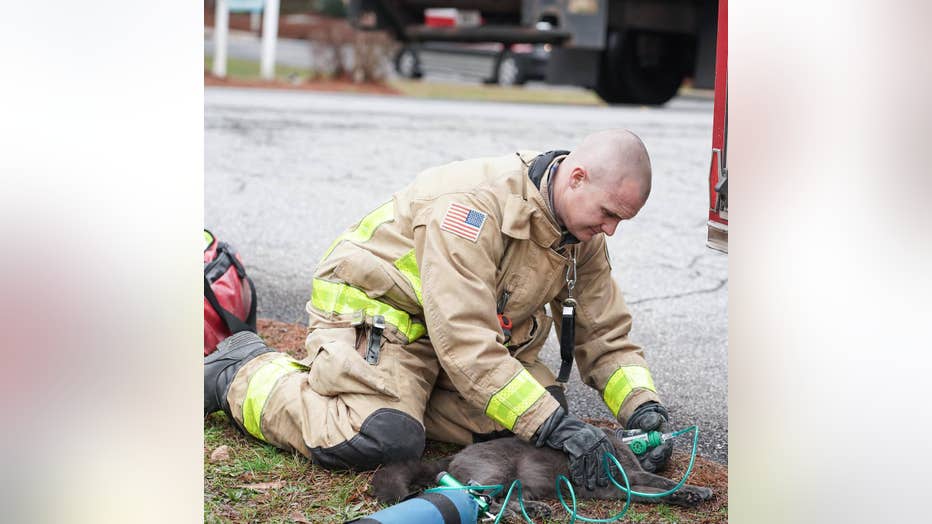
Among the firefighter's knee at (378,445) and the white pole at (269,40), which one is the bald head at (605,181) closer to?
the firefighter's knee at (378,445)

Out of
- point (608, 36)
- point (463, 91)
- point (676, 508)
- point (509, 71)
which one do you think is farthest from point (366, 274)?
point (509, 71)

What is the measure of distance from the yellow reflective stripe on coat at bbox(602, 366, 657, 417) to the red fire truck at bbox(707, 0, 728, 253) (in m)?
0.66

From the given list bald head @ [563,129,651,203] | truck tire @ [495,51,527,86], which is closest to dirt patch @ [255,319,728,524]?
bald head @ [563,129,651,203]

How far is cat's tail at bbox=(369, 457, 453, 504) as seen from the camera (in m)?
2.84

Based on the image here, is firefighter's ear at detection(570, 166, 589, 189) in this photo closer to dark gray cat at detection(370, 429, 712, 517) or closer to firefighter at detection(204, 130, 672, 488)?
firefighter at detection(204, 130, 672, 488)

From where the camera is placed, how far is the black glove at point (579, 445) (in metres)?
2.86

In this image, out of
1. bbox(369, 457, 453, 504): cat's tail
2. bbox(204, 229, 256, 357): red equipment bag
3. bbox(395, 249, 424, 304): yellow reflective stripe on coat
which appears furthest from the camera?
bbox(204, 229, 256, 357): red equipment bag

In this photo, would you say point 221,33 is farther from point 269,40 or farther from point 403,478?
point 403,478

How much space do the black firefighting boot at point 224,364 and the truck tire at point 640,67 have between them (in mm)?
8359

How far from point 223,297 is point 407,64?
13966 mm

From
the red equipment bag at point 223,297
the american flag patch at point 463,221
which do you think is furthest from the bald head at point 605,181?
the red equipment bag at point 223,297

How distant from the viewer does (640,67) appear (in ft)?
39.5
